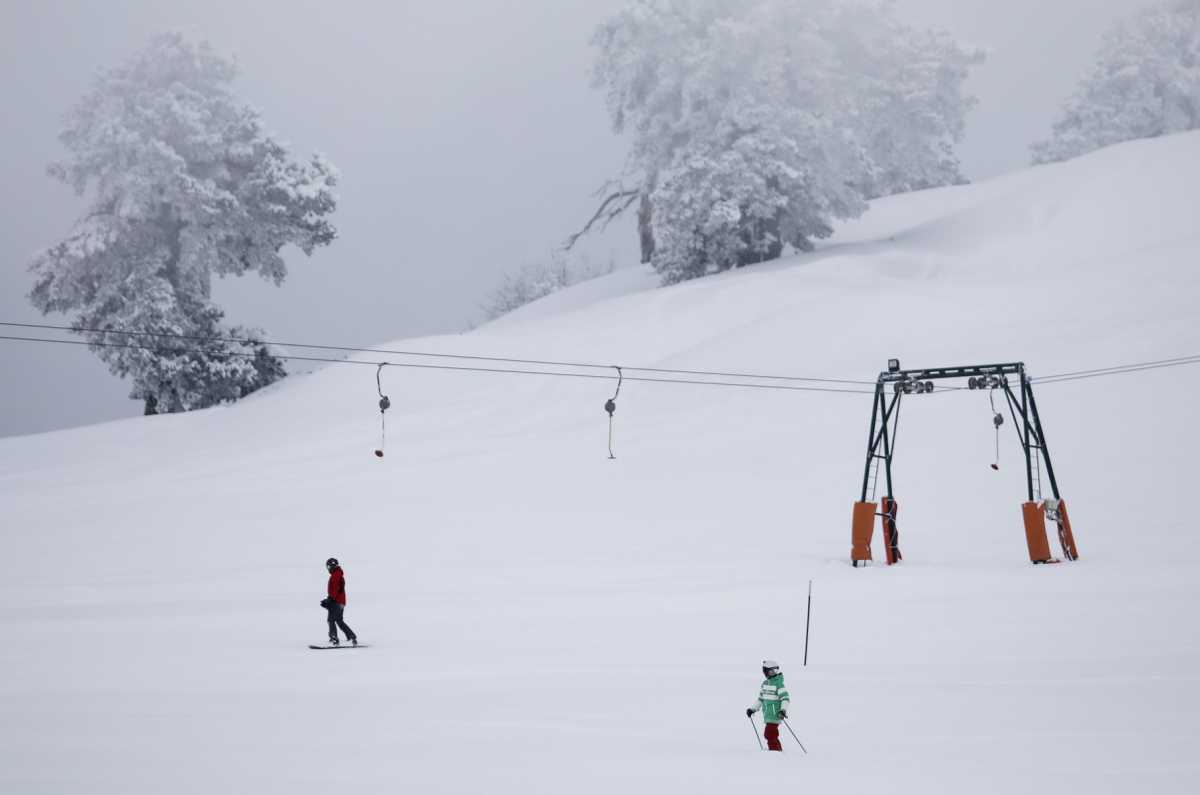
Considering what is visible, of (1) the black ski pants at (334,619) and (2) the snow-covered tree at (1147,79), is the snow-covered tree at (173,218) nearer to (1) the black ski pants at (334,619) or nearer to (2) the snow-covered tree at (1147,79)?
(1) the black ski pants at (334,619)

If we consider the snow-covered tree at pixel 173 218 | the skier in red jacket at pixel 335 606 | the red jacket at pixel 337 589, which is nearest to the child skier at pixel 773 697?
the skier in red jacket at pixel 335 606

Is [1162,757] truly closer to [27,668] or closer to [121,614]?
[27,668]

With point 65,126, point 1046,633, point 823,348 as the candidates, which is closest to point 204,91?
point 65,126

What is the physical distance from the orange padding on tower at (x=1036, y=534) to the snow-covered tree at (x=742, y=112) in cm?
2962

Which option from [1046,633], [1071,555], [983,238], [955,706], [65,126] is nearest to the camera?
[955,706]

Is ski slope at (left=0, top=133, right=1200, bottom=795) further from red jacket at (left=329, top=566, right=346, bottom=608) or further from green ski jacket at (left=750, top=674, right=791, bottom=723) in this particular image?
red jacket at (left=329, top=566, right=346, bottom=608)

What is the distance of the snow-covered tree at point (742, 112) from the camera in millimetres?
50625

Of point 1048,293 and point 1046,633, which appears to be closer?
point 1046,633

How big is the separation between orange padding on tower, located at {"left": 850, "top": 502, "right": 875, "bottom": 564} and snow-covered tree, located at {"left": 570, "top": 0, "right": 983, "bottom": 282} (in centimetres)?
2880

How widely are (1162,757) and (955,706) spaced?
2551 millimetres

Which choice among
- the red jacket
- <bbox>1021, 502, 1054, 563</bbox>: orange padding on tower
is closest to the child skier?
the red jacket

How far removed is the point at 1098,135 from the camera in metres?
81.8

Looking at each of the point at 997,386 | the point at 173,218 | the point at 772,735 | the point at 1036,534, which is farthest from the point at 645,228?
the point at 772,735

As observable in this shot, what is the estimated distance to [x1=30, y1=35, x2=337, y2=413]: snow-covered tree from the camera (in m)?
46.7
